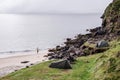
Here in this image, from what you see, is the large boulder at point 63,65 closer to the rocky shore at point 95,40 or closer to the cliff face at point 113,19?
the rocky shore at point 95,40

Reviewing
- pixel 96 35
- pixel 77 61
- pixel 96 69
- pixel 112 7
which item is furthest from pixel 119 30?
pixel 96 69

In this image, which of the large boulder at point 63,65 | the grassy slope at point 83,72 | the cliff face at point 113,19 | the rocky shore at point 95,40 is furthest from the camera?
the cliff face at point 113,19

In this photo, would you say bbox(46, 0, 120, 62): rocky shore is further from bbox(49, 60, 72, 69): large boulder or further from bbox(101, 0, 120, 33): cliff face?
bbox(49, 60, 72, 69): large boulder

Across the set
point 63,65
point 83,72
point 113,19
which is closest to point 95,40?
point 113,19

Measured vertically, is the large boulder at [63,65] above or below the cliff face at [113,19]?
below

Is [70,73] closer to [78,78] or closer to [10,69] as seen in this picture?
[78,78]

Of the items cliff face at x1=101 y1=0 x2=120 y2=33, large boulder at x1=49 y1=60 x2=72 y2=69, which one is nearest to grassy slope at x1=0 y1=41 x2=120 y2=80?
large boulder at x1=49 y1=60 x2=72 y2=69

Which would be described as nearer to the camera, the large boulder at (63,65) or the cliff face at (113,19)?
the large boulder at (63,65)

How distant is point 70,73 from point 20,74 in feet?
28.8

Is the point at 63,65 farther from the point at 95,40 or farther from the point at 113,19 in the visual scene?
the point at 113,19

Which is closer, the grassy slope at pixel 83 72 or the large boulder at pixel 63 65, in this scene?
the grassy slope at pixel 83 72

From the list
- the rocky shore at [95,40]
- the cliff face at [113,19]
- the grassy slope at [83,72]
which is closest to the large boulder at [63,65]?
the grassy slope at [83,72]

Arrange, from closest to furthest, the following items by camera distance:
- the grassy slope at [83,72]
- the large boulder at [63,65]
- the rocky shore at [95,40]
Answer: the grassy slope at [83,72] < the large boulder at [63,65] < the rocky shore at [95,40]

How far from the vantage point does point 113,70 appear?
3872 cm
